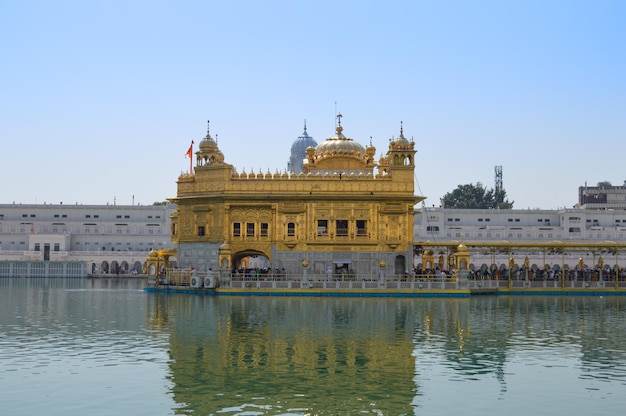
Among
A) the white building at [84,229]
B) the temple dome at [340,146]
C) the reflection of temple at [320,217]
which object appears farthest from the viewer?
the white building at [84,229]

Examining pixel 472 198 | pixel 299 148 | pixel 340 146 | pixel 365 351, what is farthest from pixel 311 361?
pixel 472 198

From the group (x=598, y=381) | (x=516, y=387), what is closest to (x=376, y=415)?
(x=516, y=387)

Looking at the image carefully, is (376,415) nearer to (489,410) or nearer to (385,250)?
(489,410)

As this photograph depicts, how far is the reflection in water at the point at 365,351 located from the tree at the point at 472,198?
102 m

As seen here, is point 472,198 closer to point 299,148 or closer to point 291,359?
point 299,148

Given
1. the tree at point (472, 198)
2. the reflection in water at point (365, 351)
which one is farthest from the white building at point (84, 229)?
the reflection in water at point (365, 351)

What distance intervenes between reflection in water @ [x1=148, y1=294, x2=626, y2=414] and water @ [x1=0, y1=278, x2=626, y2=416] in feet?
0.22

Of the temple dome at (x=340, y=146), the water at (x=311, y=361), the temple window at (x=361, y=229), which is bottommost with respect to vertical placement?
the water at (x=311, y=361)

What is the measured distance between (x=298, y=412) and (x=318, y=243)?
4242cm

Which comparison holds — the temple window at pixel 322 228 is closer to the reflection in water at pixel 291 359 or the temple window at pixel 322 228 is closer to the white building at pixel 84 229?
the reflection in water at pixel 291 359

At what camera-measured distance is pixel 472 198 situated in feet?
501

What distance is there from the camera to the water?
2114 cm

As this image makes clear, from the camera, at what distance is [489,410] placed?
67.4 ft

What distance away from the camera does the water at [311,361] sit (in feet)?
69.4
